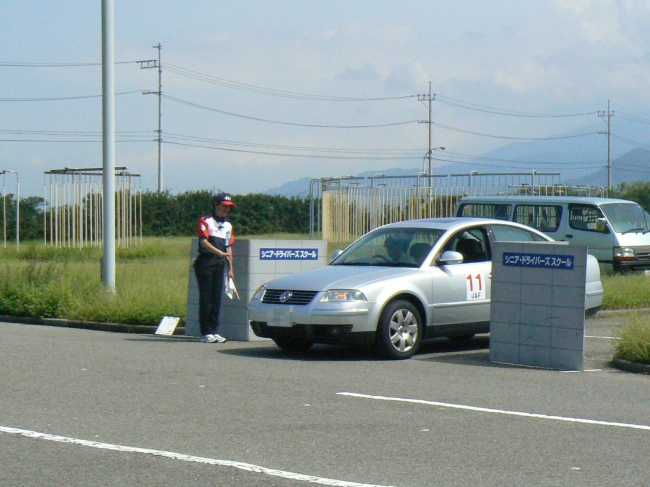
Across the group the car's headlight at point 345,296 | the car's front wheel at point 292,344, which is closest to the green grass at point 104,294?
the car's front wheel at point 292,344

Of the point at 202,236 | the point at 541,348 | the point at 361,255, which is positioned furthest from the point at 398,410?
the point at 202,236

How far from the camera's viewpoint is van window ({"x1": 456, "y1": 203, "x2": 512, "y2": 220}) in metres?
21.6

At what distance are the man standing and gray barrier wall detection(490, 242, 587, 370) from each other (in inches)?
148

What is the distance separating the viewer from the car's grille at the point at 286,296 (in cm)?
1120

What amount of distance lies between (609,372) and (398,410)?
11.5ft

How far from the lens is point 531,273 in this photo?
10.8 m

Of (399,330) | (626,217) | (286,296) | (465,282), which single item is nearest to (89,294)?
(286,296)

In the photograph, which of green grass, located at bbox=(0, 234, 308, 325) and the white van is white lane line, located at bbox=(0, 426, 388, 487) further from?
the white van

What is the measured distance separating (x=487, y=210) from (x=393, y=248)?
9.86 m

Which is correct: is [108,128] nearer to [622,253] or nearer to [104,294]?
[104,294]

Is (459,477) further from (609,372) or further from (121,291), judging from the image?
(121,291)

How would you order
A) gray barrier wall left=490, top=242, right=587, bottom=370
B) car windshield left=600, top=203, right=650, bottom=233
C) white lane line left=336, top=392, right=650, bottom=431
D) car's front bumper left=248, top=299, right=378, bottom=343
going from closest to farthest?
white lane line left=336, top=392, right=650, bottom=431
gray barrier wall left=490, top=242, right=587, bottom=370
car's front bumper left=248, top=299, right=378, bottom=343
car windshield left=600, top=203, right=650, bottom=233

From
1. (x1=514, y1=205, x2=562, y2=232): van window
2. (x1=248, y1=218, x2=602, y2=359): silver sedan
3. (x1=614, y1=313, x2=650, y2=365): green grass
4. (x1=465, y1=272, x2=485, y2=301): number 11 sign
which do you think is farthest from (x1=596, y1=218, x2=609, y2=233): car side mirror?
(x1=614, y1=313, x2=650, y2=365): green grass

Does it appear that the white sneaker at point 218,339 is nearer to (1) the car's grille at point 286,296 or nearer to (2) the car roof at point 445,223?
(1) the car's grille at point 286,296
